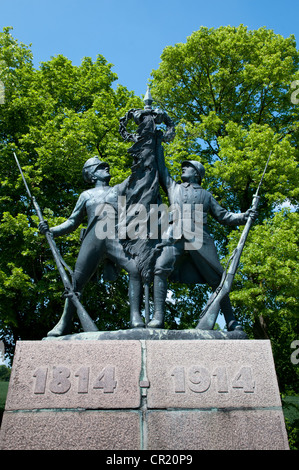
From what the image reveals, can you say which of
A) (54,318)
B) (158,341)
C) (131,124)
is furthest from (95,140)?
(158,341)

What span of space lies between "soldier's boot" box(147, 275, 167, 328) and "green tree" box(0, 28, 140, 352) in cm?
649

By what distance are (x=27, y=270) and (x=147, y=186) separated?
801 cm

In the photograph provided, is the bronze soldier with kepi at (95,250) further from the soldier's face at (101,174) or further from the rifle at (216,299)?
the rifle at (216,299)

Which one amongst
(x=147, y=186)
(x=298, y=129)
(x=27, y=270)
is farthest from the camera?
(x=298, y=129)

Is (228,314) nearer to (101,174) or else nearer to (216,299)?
(216,299)

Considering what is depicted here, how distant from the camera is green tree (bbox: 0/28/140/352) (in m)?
11.2

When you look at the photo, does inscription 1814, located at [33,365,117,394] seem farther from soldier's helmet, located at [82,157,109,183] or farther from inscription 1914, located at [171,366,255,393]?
soldier's helmet, located at [82,157,109,183]

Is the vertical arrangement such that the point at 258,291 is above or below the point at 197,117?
below

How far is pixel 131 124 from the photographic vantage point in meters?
13.5

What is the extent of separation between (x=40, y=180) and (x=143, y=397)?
31.0 feet

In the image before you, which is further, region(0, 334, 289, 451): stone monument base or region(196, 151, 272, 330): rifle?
region(196, 151, 272, 330): rifle

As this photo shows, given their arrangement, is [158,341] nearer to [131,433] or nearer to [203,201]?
[131,433]

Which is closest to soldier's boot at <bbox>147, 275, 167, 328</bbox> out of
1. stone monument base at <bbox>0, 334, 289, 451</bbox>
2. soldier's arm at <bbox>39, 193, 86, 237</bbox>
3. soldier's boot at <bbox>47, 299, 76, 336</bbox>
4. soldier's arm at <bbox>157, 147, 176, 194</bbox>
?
stone monument base at <bbox>0, 334, 289, 451</bbox>
